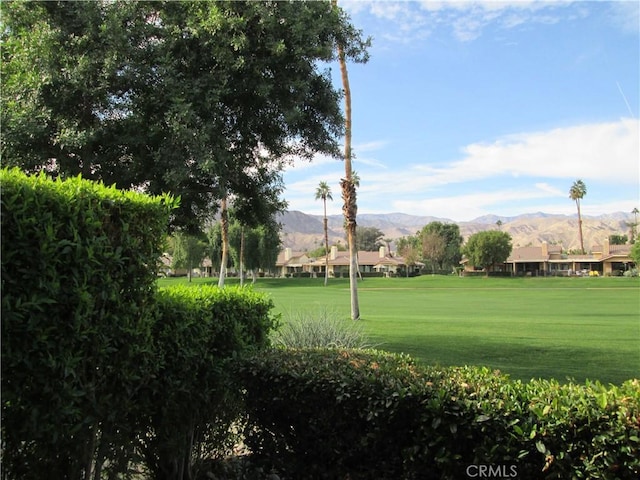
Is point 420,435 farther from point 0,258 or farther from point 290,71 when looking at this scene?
point 290,71

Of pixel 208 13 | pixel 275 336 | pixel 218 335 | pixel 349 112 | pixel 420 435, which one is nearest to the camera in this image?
pixel 420 435

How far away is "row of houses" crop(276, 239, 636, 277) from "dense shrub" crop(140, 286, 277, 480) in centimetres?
8767

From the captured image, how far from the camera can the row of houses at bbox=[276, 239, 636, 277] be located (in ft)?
313

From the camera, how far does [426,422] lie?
3350 millimetres

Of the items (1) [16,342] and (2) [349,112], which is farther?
(2) [349,112]

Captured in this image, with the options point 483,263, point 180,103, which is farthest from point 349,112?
point 483,263

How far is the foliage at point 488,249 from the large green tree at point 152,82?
267 ft

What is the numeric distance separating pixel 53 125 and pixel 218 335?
5855 mm

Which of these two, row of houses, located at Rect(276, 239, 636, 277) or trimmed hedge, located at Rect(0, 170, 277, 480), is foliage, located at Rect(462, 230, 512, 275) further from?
trimmed hedge, located at Rect(0, 170, 277, 480)

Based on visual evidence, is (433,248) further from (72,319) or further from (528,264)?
(72,319)

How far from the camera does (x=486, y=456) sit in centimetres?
309

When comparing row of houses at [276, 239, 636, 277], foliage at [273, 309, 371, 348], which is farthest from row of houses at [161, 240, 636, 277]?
foliage at [273, 309, 371, 348]

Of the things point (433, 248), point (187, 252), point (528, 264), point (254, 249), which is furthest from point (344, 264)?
point (187, 252)

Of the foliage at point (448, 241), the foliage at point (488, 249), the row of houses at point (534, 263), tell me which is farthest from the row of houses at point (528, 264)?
the foliage at point (488, 249)
